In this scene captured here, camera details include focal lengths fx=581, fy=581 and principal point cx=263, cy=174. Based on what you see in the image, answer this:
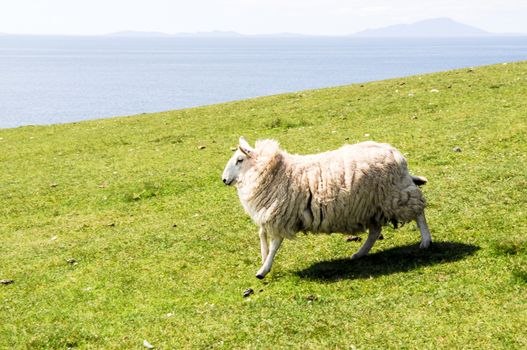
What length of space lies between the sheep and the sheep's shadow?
26 centimetres

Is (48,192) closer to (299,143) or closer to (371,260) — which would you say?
(299,143)

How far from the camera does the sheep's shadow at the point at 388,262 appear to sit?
988 cm

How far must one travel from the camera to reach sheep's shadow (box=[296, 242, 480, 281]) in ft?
32.4

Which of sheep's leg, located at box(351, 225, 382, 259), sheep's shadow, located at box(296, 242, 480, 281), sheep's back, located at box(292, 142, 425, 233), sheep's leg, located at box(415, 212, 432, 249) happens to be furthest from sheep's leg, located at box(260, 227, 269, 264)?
sheep's leg, located at box(415, 212, 432, 249)

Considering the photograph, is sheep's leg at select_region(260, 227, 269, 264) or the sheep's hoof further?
sheep's leg at select_region(260, 227, 269, 264)

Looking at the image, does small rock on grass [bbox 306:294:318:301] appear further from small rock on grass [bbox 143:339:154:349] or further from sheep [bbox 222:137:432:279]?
small rock on grass [bbox 143:339:154:349]

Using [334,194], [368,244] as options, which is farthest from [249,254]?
[334,194]

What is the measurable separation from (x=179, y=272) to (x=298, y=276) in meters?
2.48

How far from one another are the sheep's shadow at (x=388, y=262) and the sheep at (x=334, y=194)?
0.26 m

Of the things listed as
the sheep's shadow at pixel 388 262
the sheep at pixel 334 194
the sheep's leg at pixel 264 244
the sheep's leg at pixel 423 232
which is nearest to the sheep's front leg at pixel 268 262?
the sheep at pixel 334 194

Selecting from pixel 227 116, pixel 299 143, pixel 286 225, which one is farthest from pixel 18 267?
pixel 227 116

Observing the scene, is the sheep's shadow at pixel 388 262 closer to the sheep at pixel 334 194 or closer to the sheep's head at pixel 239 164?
the sheep at pixel 334 194

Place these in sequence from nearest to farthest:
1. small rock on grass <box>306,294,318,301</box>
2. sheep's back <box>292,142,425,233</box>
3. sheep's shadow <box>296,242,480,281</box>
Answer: small rock on grass <box>306,294,318,301</box>
sheep's shadow <box>296,242,480,281</box>
sheep's back <box>292,142,425,233</box>

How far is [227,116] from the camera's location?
2750 centimetres
